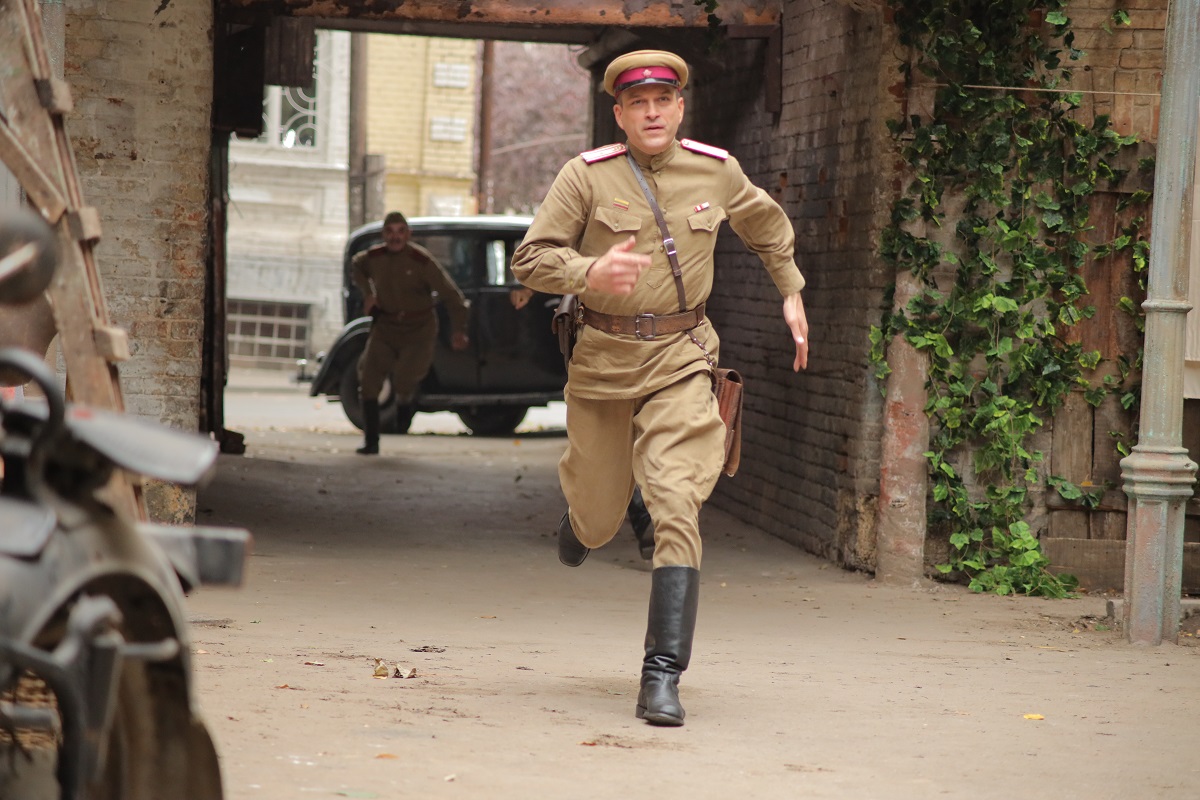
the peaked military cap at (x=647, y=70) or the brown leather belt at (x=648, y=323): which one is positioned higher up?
the peaked military cap at (x=647, y=70)

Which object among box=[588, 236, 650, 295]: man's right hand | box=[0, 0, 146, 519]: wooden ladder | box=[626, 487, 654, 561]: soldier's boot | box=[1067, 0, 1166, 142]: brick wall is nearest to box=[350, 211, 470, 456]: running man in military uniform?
box=[626, 487, 654, 561]: soldier's boot

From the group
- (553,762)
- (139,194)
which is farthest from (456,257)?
(553,762)

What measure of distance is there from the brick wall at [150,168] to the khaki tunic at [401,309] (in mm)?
5917

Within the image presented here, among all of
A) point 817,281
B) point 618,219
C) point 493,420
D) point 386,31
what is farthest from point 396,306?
point 618,219

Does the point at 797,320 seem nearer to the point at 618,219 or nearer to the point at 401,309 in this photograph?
the point at 618,219

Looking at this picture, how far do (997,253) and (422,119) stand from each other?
24855 mm

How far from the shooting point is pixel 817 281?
357 inches

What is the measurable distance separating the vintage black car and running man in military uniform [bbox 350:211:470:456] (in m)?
1.67

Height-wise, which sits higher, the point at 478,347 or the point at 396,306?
the point at 396,306

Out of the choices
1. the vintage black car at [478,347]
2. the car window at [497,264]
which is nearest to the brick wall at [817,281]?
the vintage black car at [478,347]

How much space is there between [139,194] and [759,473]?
4.21 metres

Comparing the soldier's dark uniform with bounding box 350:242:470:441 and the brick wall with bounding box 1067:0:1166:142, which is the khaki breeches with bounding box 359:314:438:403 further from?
the brick wall with bounding box 1067:0:1166:142

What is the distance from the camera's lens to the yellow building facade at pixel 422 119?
31.4 metres

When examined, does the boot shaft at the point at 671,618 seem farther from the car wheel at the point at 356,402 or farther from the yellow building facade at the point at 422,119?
the yellow building facade at the point at 422,119
